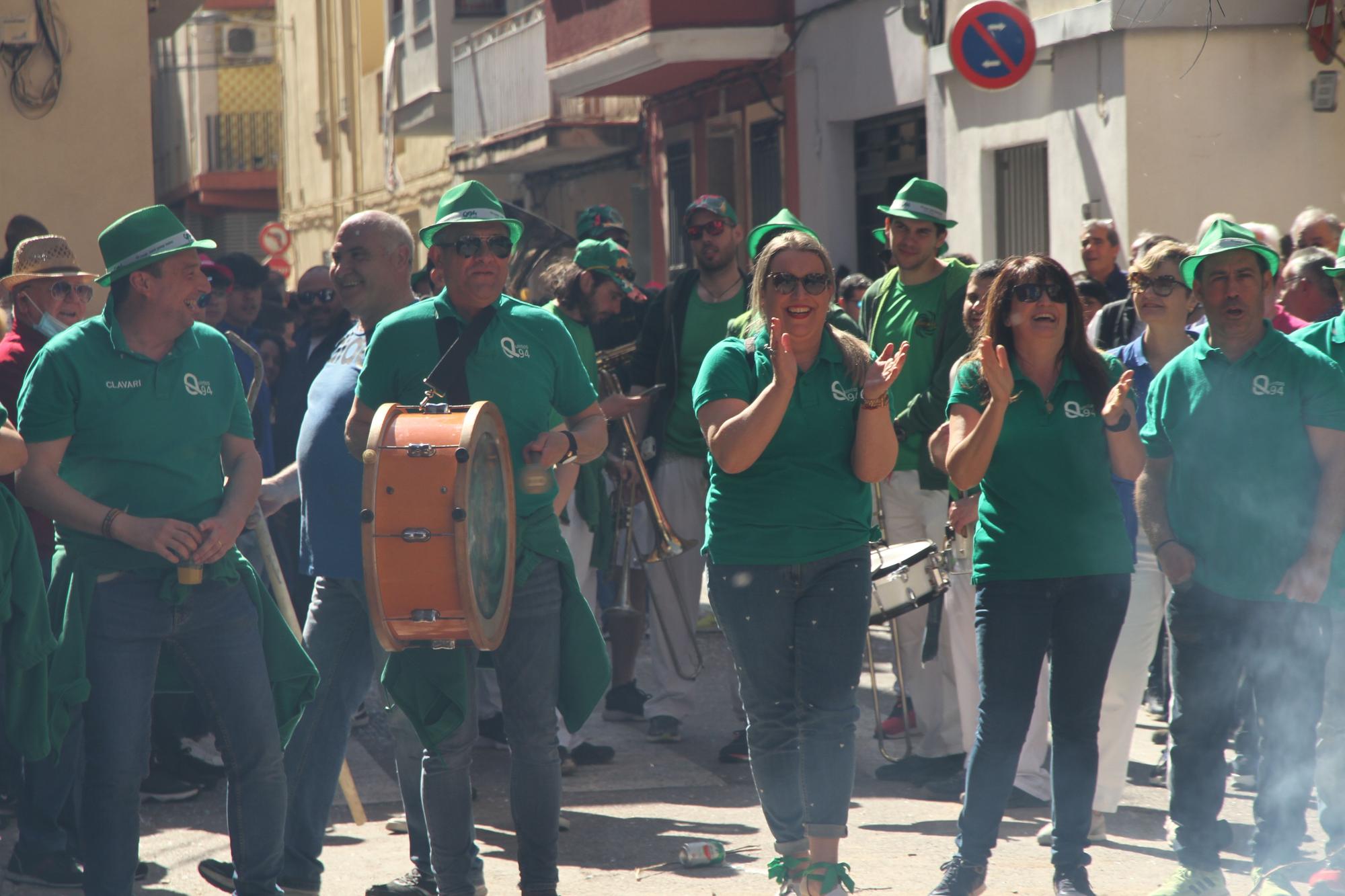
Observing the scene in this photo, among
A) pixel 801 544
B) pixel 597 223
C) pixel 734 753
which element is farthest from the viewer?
pixel 597 223

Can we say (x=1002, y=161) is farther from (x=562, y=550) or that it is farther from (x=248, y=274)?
(x=562, y=550)

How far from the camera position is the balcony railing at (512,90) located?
22156 mm

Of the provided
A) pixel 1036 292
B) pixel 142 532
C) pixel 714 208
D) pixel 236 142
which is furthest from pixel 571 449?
pixel 236 142

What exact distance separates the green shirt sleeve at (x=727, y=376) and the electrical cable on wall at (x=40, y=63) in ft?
30.0

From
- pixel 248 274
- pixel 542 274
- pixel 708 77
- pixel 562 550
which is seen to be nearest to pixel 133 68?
pixel 248 274

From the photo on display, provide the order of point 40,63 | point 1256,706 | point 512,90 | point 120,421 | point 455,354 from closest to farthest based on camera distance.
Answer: point 120,421
point 455,354
point 1256,706
point 40,63
point 512,90

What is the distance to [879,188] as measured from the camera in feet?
55.7

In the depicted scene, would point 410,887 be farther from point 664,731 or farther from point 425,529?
point 664,731

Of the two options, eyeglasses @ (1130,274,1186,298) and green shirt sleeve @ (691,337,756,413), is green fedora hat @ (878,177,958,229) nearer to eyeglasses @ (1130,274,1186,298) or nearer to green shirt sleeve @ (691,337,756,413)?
eyeglasses @ (1130,274,1186,298)

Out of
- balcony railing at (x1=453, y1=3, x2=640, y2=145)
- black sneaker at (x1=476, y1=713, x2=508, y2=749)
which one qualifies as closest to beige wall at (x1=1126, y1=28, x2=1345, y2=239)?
black sneaker at (x1=476, y1=713, x2=508, y2=749)

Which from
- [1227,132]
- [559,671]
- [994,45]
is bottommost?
[559,671]

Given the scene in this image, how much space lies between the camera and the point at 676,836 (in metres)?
6.22

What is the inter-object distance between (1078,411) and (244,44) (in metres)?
41.7

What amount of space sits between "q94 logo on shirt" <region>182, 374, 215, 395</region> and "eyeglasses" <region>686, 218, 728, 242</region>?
273 cm
